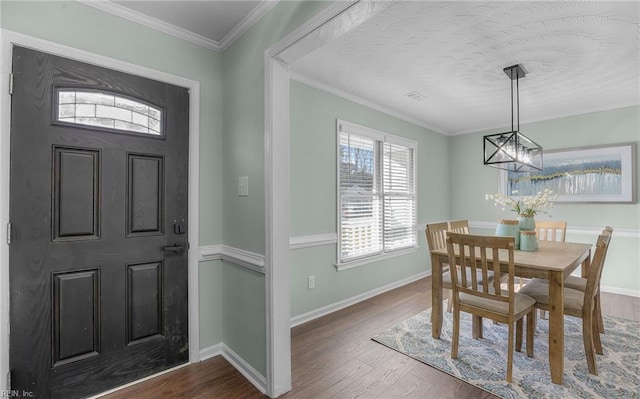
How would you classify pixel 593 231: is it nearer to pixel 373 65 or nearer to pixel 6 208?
pixel 373 65

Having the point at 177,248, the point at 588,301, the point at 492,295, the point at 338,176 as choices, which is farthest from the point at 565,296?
the point at 177,248

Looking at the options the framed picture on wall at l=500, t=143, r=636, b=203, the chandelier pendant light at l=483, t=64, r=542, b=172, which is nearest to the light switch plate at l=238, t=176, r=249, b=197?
the chandelier pendant light at l=483, t=64, r=542, b=172

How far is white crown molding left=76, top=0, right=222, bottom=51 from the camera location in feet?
6.24

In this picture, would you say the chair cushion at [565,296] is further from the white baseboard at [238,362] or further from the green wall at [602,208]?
the green wall at [602,208]

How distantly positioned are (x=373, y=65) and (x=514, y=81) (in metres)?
1.58

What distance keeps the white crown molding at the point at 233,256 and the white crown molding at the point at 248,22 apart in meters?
1.62

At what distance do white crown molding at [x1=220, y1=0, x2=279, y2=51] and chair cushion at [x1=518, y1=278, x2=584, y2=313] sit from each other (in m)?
2.89

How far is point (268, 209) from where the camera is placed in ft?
6.27

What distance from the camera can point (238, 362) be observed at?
86.1 inches

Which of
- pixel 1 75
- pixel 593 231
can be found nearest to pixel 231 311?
pixel 1 75

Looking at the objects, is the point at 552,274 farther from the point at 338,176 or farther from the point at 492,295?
the point at 338,176

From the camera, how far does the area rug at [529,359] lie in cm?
193

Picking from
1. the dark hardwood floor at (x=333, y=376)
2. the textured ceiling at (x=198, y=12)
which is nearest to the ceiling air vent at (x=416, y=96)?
the textured ceiling at (x=198, y=12)

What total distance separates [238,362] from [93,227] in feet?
4.46
